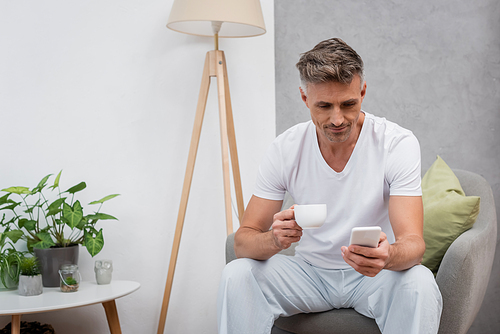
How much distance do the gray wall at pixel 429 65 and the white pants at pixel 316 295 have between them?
1.26 meters

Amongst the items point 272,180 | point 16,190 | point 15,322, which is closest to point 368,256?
point 272,180

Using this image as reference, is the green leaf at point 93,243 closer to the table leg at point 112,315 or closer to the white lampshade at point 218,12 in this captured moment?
the table leg at point 112,315

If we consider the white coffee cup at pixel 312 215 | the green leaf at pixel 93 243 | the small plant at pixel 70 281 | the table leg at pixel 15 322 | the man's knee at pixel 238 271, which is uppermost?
the white coffee cup at pixel 312 215

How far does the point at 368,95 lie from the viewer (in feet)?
8.48

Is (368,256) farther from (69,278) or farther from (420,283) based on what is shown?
(69,278)

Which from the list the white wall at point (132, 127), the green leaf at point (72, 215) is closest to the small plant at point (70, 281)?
the green leaf at point (72, 215)

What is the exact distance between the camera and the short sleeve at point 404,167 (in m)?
1.45

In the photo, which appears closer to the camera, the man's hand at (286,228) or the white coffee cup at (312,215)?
the white coffee cup at (312,215)

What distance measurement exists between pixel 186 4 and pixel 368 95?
1.08 metres

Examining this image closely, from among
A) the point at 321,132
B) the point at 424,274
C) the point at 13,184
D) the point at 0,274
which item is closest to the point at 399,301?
the point at 424,274

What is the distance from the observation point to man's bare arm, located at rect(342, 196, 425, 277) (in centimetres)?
117

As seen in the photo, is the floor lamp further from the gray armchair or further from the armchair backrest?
the armchair backrest

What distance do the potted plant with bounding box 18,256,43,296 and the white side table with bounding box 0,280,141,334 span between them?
25 mm

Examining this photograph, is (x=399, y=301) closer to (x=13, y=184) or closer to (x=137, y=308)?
(x=137, y=308)
